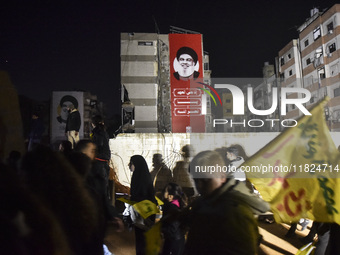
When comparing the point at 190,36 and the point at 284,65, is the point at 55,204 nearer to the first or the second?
the point at 190,36

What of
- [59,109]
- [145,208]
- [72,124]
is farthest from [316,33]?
[145,208]

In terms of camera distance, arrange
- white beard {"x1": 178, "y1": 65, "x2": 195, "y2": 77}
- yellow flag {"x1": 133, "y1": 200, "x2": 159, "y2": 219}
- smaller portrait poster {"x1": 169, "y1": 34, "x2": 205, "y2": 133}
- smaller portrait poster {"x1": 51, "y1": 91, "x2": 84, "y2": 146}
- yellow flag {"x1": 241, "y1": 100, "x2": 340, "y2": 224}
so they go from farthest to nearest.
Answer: smaller portrait poster {"x1": 51, "y1": 91, "x2": 84, "y2": 146}, white beard {"x1": 178, "y1": 65, "x2": 195, "y2": 77}, smaller portrait poster {"x1": 169, "y1": 34, "x2": 205, "y2": 133}, yellow flag {"x1": 133, "y1": 200, "x2": 159, "y2": 219}, yellow flag {"x1": 241, "y1": 100, "x2": 340, "y2": 224}

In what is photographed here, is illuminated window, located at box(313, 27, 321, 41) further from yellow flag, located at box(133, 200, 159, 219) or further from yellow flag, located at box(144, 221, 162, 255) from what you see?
yellow flag, located at box(144, 221, 162, 255)

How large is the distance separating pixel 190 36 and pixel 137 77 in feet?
42.1

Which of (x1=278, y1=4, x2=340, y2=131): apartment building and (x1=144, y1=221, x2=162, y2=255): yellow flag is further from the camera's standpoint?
(x1=278, y1=4, x2=340, y2=131): apartment building

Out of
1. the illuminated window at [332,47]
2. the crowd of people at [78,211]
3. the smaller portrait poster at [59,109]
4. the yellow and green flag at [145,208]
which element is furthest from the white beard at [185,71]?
the illuminated window at [332,47]

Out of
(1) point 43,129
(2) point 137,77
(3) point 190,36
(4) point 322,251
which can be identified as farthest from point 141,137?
(2) point 137,77

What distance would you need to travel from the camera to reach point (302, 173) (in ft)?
9.78

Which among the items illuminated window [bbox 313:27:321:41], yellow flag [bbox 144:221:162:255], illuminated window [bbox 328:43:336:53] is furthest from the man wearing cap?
illuminated window [bbox 313:27:321:41]

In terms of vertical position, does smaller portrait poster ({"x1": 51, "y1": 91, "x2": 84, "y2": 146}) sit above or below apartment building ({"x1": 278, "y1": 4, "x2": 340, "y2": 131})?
below

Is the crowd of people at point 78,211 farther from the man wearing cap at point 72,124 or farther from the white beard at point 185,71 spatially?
the white beard at point 185,71

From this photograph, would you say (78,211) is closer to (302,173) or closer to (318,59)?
(302,173)

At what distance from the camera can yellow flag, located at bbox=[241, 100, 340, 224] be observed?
2809 mm

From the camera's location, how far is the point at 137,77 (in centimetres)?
3031
